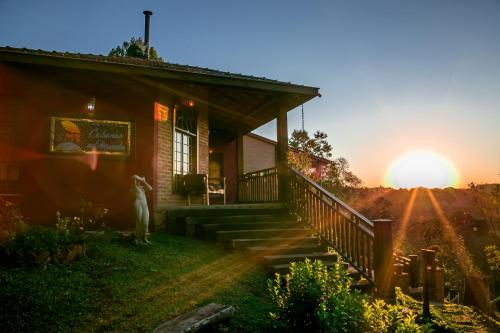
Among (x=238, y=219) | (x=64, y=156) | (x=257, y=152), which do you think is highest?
(x=257, y=152)

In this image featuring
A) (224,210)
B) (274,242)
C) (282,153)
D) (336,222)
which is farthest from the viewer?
(282,153)

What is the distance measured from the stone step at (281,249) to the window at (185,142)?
3.29 m

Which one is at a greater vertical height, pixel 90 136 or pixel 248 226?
pixel 90 136

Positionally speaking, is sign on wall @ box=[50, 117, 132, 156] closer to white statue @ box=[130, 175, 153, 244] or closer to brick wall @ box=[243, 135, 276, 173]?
white statue @ box=[130, 175, 153, 244]

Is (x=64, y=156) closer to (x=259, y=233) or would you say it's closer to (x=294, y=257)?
(x=259, y=233)

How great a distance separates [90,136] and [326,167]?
15582mm

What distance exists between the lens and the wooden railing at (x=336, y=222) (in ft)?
16.4

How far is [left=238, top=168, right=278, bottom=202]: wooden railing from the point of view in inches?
337

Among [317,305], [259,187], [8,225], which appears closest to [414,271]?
[317,305]

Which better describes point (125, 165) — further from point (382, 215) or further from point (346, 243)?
point (382, 215)

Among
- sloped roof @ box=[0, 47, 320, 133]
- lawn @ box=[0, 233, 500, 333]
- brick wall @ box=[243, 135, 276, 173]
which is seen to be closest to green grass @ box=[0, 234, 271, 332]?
lawn @ box=[0, 233, 500, 333]

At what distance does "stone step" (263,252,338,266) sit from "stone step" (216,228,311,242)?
0.75 m

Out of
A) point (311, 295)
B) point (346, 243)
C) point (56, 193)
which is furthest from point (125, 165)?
point (311, 295)

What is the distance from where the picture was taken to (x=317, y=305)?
3.01 metres
